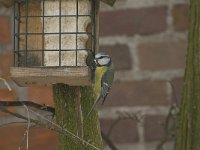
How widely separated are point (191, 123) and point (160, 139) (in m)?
0.49

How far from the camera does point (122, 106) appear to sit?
210 centimetres

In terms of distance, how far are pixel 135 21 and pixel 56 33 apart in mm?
606

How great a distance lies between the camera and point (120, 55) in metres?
2.09

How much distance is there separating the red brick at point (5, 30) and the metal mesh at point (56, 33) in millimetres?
447

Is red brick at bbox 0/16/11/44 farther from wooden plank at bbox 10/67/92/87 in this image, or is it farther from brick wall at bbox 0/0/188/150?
wooden plank at bbox 10/67/92/87

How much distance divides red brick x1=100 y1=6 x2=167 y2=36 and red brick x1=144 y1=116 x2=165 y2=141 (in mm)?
278

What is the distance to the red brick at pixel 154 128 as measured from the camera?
83.0 inches

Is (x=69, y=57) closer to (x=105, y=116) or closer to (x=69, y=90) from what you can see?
(x=69, y=90)

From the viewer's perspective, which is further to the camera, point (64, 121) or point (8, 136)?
point (8, 136)

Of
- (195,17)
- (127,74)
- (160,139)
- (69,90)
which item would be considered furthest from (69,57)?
(160,139)

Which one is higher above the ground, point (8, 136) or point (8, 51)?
point (8, 51)

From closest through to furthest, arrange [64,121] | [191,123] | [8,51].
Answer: [64,121]
[191,123]
[8,51]

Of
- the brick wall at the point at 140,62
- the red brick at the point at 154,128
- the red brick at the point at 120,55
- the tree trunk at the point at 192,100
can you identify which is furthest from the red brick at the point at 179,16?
the tree trunk at the point at 192,100

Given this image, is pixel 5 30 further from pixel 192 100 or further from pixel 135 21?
pixel 192 100
